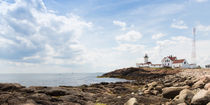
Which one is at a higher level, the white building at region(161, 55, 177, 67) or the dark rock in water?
the white building at region(161, 55, 177, 67)

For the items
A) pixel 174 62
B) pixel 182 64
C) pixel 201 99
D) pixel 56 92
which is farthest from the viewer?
pixel 174 62

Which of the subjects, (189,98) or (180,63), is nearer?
(189,98)

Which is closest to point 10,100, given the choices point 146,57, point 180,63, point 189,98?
point 189,98

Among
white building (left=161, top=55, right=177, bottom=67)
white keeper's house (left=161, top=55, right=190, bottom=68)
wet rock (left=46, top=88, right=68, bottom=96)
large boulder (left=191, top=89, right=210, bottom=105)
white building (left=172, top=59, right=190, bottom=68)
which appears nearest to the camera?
large boulder (left=191, top=89, right=210, bottom=105)

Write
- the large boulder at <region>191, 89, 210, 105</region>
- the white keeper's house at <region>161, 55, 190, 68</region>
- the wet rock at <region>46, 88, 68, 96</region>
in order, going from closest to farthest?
1. the large boulder at <region>191, 89, 210, 105</region>
2. the wet rock at <region>46, 88, 68, 96</region>
3. the white keeper's house at <region>161, 55, 190, 68</region>

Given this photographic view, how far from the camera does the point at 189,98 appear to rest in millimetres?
10742

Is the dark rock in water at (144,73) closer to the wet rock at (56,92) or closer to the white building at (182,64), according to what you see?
the white building at (182,64)

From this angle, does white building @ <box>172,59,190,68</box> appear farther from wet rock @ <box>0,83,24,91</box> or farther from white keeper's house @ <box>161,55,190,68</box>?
wet rock @ <box>0,83,24,91</box>

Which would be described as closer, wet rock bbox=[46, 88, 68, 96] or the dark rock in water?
wet rock bbox=[46, 88, 68, 96]

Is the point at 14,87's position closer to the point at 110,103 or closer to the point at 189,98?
the point at 110,103

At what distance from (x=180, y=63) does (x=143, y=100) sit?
93930 millimetres

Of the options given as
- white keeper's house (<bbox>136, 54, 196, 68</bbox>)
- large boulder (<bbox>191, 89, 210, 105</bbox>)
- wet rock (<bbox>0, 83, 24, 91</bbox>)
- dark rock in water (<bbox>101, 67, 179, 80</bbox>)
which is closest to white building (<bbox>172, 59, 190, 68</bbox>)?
white keeper's house (<bbox>136, 54, 196, 68</bbox>)

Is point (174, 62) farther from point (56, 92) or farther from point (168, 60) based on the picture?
point (56, 92)

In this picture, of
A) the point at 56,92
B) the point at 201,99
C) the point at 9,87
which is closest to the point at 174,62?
the point at 56,92
